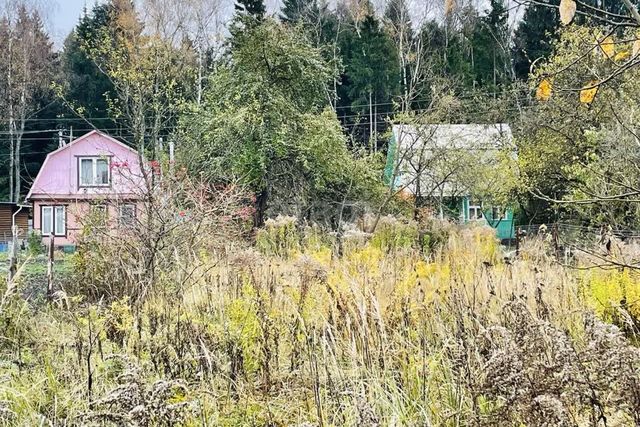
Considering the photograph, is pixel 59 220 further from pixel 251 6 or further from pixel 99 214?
pixel 99 214

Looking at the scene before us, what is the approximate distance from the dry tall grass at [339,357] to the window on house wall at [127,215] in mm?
2098

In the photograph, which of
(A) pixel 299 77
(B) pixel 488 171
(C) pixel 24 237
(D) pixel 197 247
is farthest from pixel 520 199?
(C) pixel 24 237

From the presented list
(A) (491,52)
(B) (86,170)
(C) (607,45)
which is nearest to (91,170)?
(B) (86,170)

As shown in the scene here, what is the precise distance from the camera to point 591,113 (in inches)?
624

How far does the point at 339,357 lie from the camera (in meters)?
3.15

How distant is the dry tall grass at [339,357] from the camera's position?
1962mm

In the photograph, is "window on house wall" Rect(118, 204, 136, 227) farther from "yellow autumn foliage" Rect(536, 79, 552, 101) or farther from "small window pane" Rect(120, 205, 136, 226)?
"yellow autumn foliage" Rect(536, 79, 552, 101)

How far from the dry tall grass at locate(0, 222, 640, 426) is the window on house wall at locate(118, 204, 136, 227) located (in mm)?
2098

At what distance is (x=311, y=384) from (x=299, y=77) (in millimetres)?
13449

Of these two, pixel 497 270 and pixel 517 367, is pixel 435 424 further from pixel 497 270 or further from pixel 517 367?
pixel 497 270

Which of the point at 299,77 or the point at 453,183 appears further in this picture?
the point at 453,183

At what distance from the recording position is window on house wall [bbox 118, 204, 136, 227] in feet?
23.3

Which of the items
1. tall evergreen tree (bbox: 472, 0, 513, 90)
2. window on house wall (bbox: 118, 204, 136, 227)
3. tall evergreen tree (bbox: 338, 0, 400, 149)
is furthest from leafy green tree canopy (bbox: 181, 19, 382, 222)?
tall evergreen tree (bbox: 472, 0, 513, 90)

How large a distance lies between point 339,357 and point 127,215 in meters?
5.08
